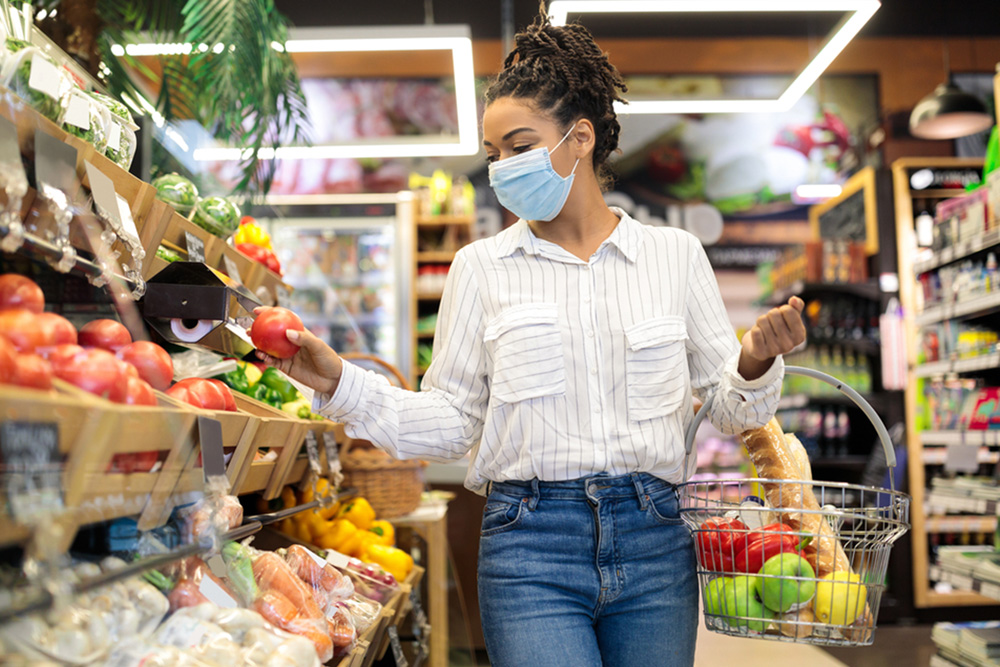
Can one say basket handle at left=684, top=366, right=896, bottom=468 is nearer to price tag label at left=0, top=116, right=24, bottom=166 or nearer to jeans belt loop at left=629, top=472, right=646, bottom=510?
jeans belt loop at left=629, top=472, right=646, bottom=510

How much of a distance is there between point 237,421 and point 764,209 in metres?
7.83

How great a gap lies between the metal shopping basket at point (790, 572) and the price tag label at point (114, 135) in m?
1.14

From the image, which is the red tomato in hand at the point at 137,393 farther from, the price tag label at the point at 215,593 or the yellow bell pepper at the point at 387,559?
the yellow bell pepper at the point at 387,559

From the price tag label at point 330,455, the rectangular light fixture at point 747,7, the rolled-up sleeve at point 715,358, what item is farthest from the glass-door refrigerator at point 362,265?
the rolled-up sleeve at point 715,358

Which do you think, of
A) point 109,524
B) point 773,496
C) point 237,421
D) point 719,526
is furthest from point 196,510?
point 773,496

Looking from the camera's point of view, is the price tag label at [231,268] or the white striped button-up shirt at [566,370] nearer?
the white striped button-up shirt at [566,370]

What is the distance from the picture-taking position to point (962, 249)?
4.09 metres

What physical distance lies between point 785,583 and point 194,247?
130cm

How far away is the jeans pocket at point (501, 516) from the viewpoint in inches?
59.6

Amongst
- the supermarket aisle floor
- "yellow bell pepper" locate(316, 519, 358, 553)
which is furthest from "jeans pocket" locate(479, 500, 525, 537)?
the supermarket aisle floor

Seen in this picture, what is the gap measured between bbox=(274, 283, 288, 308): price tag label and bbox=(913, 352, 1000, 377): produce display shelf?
3.11m

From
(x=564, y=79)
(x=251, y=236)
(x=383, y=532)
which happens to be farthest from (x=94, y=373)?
(x=383, y=532)

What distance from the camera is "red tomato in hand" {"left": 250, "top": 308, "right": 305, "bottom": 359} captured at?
138 cm

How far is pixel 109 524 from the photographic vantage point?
87 cm
